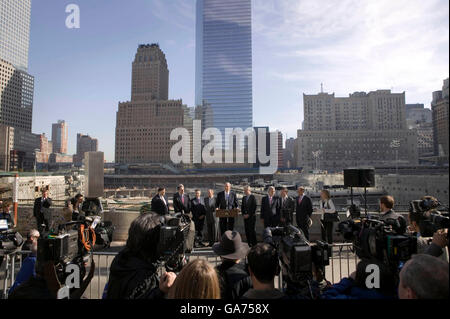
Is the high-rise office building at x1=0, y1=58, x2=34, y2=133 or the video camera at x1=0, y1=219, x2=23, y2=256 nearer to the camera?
the video camera at x1=0, y1=219, x2=23, y2=256

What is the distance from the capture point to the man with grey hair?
4.30ft

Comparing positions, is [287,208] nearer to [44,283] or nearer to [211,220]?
[211,220]

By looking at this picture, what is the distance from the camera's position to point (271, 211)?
6.83m

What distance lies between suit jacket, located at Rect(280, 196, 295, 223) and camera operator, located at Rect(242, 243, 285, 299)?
4409 mm

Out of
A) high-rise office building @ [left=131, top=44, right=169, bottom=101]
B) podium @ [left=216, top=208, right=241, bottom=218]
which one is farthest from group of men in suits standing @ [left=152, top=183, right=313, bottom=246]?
high-rise office building @ [left=131, top=44, right=169, bottom=101]

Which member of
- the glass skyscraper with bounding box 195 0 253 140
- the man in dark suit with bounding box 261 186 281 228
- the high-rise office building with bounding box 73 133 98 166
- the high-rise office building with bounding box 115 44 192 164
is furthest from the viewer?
the high-rise office building with bounding box 73 133 98 166

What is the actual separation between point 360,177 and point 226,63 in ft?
371

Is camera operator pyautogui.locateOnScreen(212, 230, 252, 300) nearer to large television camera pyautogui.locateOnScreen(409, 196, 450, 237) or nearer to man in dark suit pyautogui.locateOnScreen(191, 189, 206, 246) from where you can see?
large television camera pyautogui.locateOnScreen(409, 196, 450, 237)

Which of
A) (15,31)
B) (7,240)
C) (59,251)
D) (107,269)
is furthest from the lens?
(15,31)

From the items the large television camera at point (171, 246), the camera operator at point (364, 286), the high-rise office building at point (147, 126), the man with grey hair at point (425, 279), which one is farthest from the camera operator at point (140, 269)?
the high-rise office building at point (147, 126)

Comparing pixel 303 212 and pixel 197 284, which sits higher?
pixel 197 284

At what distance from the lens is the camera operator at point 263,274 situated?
1717 millimetres

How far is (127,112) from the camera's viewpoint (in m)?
107

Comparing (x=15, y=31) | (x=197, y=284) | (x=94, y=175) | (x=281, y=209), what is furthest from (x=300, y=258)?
(x=15, y=31)
